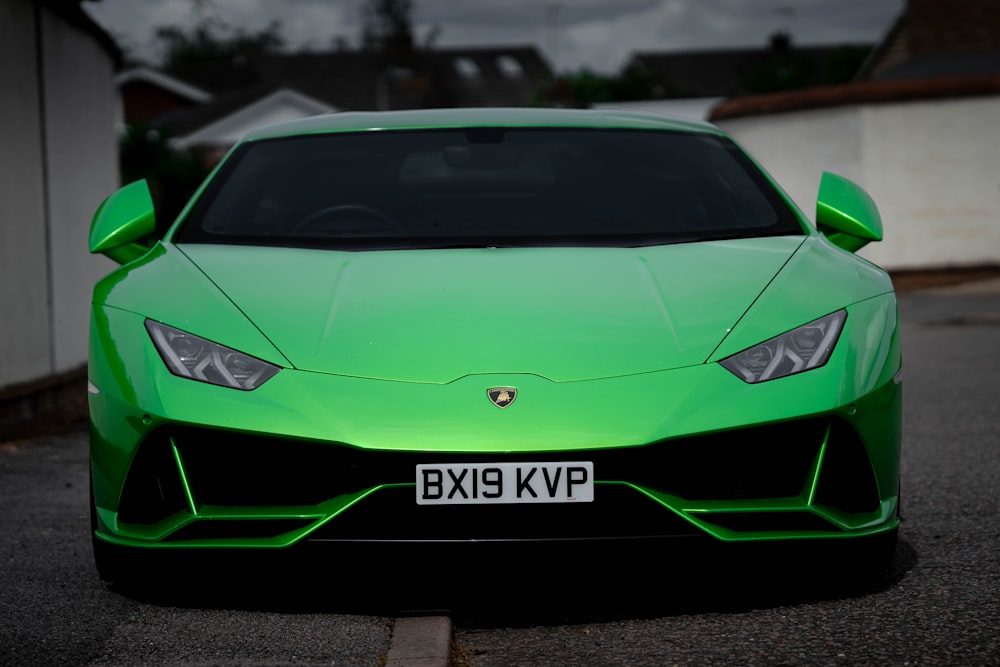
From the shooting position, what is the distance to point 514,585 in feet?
13.4

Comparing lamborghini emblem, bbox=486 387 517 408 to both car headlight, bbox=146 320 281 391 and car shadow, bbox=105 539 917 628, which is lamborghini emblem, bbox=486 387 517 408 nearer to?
car shadow, bbox=105 539 917 628

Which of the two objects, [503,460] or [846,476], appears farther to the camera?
[846,476]

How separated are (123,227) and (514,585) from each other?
1555 mm

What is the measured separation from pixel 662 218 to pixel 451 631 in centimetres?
160

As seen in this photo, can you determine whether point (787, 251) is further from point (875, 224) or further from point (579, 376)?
point (579, 376)

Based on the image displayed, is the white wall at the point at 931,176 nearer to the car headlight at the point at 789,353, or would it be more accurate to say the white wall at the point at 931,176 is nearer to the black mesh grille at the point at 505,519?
the car headlight at the point at 789,353

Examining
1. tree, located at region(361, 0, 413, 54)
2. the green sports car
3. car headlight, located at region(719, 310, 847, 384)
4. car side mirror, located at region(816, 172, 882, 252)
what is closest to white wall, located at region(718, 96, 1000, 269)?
car side mirror, located at region(816, 172, 882, 252)

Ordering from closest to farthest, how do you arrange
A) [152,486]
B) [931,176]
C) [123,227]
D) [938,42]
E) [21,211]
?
[152,486], [123,227], [21,211], [931,176], [938,42]

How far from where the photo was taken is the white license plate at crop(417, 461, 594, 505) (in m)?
3.34

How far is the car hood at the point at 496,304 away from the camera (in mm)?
3527

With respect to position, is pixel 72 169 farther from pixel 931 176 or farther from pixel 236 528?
pixel 931 176

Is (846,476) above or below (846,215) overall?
below

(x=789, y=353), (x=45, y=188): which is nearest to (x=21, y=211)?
(x=45, y=188)

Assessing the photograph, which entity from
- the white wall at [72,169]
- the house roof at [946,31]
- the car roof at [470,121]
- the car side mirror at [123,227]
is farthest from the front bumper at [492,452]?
the house roof at [946,31]
